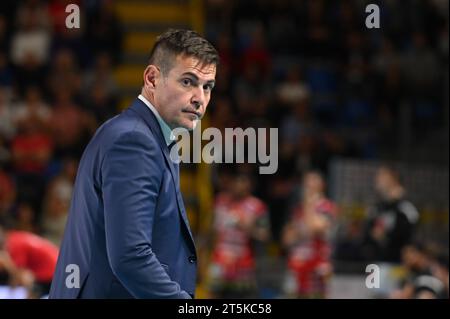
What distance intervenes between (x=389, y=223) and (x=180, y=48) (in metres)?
5.72

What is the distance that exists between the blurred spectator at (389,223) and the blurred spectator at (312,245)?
59 centimetres

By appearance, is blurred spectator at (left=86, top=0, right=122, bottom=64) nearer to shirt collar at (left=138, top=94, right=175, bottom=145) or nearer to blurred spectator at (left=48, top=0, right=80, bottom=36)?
blurred spectator at (left=48, top=0, right=80, bottom=36)

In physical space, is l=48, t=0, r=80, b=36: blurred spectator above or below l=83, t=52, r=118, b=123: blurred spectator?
above

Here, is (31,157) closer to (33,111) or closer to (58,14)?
(33,111)

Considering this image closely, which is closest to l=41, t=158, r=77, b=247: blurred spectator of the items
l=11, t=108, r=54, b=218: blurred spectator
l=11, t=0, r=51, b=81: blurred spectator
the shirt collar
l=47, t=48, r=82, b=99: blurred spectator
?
l=11, t=108, r=54, b=218: blurred spectator

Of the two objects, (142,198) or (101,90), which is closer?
(142,198)

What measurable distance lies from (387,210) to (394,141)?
2754 mm

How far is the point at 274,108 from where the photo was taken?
1073 centimetres

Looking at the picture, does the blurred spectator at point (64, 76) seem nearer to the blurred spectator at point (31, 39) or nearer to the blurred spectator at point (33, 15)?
the blurred spectator at point (31, 39)

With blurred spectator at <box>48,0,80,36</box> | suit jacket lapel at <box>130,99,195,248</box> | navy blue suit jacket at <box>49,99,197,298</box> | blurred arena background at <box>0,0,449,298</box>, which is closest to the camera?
navy blue suit jacket at <box>49,99,197,298</box>

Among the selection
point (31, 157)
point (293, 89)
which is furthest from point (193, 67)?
point (293, 89)

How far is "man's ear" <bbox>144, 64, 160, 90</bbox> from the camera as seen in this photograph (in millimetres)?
2639

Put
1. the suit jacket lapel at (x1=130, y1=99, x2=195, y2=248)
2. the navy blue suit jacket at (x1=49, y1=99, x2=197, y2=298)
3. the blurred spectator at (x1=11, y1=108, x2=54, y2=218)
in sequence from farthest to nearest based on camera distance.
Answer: the blurred spectator at (x1=11, y1=108, x2=54, y2=218), the suit jacket lapel at (x1=130, y1=99, x2=195, y2=248), the navy blue suit jacket at (x1=49, y1=99, x2=197, y2=298)

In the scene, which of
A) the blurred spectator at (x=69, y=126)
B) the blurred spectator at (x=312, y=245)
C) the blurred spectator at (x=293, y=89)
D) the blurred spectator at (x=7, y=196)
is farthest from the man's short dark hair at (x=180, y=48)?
the blurred spectator at (x=293, y=89)
